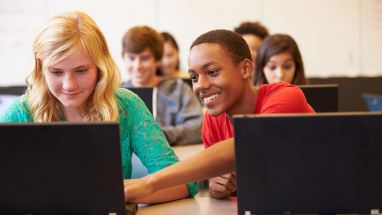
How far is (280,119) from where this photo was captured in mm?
1152

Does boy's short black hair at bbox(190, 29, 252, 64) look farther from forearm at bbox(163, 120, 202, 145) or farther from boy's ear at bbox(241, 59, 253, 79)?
forearm at bbox(163, 120, 202, 145)

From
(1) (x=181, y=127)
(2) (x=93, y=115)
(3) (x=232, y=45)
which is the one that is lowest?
(1) (x=181, y=127)

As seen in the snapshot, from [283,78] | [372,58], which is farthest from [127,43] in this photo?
[372,58]

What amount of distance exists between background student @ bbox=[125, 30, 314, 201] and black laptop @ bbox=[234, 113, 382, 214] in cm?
18

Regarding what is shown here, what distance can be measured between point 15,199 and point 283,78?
185 centimetres

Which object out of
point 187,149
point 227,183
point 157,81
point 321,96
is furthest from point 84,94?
point 157,81

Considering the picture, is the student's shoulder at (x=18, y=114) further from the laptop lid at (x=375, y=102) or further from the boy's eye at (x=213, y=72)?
the laptop lid at (x=375, y=102)

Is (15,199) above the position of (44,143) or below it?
below

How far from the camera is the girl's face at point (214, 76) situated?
4.99 ft

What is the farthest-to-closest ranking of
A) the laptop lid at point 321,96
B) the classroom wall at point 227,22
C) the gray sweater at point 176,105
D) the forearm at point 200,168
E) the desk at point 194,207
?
the classroom wall at point 227,22 < the gray sweater at point 176,105 < the laptop lid at point 321,96 < the desk at point 194,207 < the forearm at point 200,168

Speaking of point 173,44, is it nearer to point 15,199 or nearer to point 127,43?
point 127,43

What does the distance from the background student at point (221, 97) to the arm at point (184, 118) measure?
51.2 inches

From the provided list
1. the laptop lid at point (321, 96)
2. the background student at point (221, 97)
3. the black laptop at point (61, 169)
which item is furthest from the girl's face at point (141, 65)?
the black laptop at point (61, 169)

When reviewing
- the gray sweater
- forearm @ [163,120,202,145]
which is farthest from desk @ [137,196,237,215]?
the gray sweater
